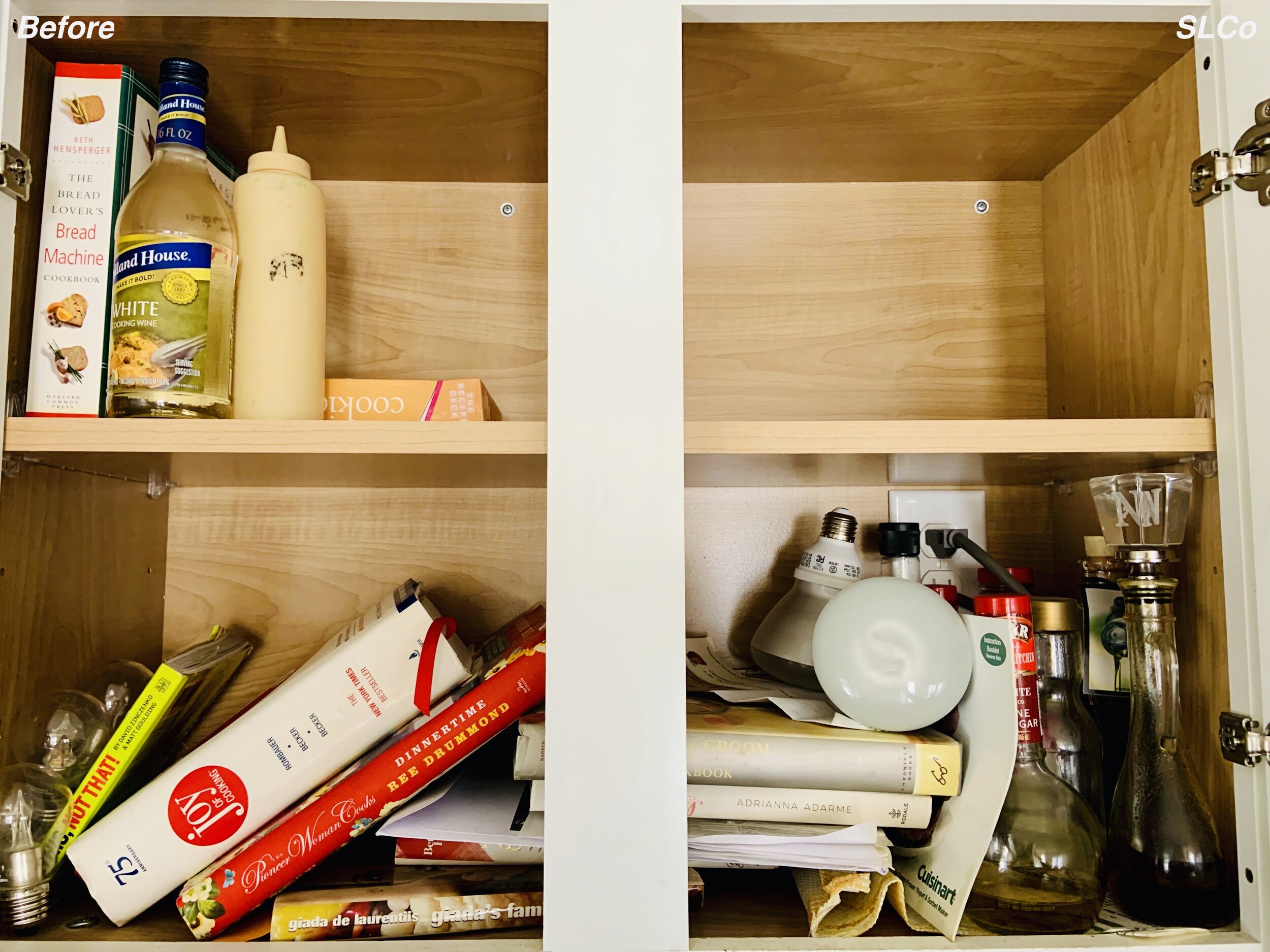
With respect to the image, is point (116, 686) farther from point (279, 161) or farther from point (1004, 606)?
point (1004, 606)

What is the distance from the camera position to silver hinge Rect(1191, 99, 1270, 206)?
0.66 meters

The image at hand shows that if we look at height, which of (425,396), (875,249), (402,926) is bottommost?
(402,926)

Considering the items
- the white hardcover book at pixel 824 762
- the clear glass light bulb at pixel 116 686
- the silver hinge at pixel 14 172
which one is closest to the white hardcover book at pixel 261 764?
the clear glass light bulb at pixel 116 686

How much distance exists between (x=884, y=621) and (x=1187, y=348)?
0.38 meters

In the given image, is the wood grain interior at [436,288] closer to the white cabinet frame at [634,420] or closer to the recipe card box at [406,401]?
the recipe card box at [406,401]

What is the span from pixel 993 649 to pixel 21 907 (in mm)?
828

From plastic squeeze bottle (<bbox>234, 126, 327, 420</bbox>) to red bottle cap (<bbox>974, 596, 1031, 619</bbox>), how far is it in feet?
2.08

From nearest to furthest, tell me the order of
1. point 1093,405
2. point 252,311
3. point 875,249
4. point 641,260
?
point 641,260 → point 252,311 → point 1093,405 → point 875,249

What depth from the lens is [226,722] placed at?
3.20 ft

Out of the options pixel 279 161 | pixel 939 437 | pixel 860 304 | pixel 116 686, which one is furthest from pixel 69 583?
pixel 860 304

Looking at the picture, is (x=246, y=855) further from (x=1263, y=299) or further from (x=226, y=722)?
(x=1263, y=299)

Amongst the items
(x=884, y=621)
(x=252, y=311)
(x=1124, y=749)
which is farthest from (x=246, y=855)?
(x=1124, y=749)

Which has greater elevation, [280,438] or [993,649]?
[280,438]

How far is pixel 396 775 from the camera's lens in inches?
28.0
